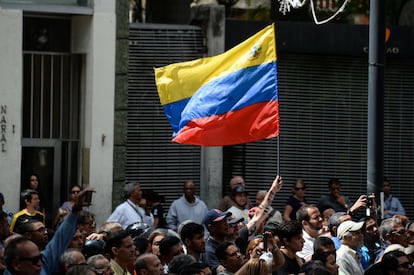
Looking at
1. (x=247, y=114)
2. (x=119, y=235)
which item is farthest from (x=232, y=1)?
(x=119, y=235)

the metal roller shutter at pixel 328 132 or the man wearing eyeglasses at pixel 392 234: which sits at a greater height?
the metal roller shutter at pixel 328 132

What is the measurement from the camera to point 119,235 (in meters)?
11.7

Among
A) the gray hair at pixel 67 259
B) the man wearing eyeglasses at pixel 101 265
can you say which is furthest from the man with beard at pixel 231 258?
the gray hair at pixel 67 259

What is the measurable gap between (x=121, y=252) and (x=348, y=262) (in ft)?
8.75

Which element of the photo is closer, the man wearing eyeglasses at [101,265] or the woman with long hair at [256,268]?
the man wearing eyeglasses at [101,265]

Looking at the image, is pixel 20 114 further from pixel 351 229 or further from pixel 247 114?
pixel 351 229

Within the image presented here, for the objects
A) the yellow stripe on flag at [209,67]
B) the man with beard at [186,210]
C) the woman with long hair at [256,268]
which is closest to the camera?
the woman with long hair at [256,268]

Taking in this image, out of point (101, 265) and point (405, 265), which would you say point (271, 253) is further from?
point (101, 265)

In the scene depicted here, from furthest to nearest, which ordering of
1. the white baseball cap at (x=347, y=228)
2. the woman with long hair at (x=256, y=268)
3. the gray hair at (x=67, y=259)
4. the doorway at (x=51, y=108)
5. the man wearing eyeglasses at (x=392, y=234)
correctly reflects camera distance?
1. the doorway at (x=51, y=108)
2. the man wearing eyeglasses at (x=392, y=234)
3. the white baseball cap at (x=347, y=228)
4. the woman with long hair at (x=256, y=268)
5. the gray hair at (x=67, y=259)

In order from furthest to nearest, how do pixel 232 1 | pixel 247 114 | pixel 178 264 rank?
pixel 232 1 → pixel 247 114 → pixel 178 264

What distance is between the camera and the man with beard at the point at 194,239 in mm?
12633

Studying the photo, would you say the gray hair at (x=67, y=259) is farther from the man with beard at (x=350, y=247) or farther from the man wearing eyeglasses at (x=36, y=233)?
the man with beard at (x=350, y=247)

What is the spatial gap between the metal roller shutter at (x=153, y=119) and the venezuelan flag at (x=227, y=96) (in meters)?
6.07

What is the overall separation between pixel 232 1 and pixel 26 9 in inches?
166
